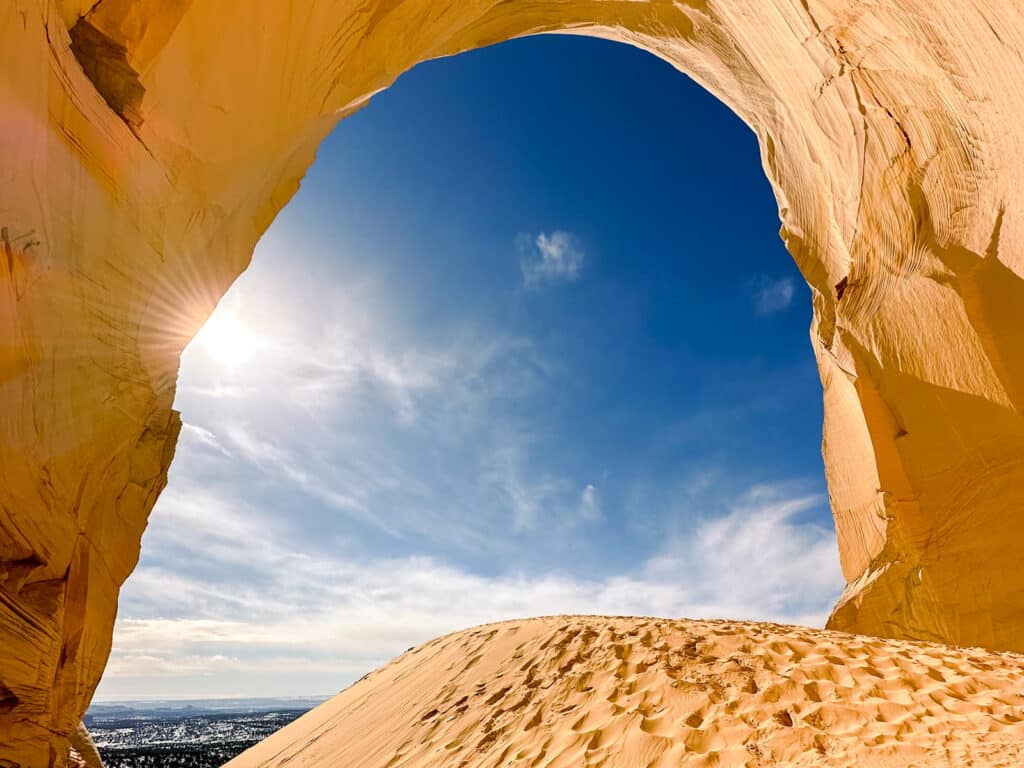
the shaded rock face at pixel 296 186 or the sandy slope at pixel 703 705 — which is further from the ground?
the shaded rock face at pixel 296 186

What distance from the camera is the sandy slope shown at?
3.65 metres

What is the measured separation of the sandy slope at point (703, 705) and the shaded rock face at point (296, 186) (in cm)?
351

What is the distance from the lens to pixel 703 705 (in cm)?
448

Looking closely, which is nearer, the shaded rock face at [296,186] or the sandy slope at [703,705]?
the sandy slope at [703,705]

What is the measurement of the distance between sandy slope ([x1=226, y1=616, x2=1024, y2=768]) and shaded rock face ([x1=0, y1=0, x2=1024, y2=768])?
3.51 meters

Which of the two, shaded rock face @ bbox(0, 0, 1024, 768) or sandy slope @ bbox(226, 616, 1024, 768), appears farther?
shaded rock face @ bbox(0, 0, 1024, 768)

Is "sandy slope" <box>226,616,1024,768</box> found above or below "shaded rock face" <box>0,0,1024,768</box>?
below

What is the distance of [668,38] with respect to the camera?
1062 centimetres

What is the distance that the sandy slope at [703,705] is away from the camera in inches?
144

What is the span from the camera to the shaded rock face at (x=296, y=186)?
3.83 meters

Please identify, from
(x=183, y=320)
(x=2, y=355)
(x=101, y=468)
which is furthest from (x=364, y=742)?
(x=2, y=355)

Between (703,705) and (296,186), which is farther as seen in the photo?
(296,186)

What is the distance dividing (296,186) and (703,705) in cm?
751

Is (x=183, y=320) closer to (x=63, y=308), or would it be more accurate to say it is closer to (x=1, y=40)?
(x=63, y=308)
